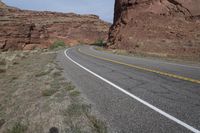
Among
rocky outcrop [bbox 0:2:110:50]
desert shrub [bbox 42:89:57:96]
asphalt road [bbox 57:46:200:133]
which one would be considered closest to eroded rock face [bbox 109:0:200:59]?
asphalt road [bbox 57:46:200:133]

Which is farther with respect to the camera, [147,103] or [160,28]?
[160,28]

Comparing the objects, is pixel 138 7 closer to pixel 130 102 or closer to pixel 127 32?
pixel 127 32

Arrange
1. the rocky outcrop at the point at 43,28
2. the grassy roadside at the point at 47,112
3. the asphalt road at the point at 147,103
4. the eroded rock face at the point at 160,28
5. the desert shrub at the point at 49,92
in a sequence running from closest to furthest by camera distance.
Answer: the asphalt road at the point at 147,103
the grassy roadside at the point at 47,112
the desert shrub at the point at 49,92
the eroded rock face at the point at 160,28
the rocky outcrop at the point at 43,28

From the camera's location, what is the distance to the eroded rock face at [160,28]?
2958 cm

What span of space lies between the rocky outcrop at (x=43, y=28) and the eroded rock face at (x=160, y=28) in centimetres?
3685

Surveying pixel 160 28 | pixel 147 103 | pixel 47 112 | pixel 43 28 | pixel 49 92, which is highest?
pixel 160 28

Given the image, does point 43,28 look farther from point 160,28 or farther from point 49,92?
point 49,92

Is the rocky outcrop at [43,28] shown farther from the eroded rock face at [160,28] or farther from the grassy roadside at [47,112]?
the grassy roadside at [47,112]

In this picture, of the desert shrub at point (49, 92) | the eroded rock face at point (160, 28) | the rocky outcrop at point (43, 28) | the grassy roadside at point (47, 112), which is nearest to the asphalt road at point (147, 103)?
the grassy roadside at point (47, 112)

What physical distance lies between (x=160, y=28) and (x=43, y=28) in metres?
57.1

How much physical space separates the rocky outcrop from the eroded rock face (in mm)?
36845

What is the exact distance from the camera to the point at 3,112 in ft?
22.1

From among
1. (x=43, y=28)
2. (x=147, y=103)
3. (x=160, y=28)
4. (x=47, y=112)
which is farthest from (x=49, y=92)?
(x=43, y=28)

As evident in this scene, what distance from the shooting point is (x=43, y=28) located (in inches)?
3238
